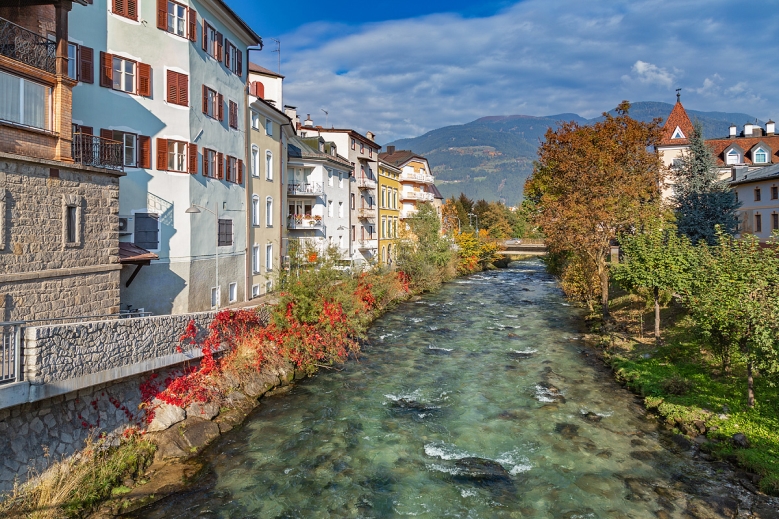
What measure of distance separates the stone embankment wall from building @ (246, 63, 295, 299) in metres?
13.2

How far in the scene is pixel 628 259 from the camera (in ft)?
79.4

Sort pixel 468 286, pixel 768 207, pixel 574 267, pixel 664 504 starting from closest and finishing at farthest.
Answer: pixel 664 504, pixel 574 267, pixel 768 207, pixel 468 286

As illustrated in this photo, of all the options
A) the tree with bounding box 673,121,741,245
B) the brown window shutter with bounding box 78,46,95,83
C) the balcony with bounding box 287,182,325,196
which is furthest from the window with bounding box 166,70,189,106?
the tree with bounding box 673,121,741,245

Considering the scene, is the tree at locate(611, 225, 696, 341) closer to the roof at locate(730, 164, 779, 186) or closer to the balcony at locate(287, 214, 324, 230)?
the balcony at locate(287, 214, 324, 230)

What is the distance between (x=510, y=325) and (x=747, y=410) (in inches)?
644

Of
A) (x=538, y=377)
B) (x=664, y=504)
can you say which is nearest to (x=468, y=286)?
(x=538, y=377)

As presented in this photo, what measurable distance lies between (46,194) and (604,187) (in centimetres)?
2687

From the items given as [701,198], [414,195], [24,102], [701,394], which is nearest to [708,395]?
[701,394]

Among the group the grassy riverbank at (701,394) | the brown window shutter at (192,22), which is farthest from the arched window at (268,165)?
the grassy riverbank at (701,394)

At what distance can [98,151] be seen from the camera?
1919cm

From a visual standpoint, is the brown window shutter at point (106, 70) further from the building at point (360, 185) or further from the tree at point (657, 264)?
the building at point (360, 185)

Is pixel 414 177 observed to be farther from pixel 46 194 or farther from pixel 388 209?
pixel 46 194

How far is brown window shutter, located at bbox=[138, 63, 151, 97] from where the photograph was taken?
2112cm

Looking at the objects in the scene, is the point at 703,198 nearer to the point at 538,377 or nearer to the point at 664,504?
the point at 538,377
